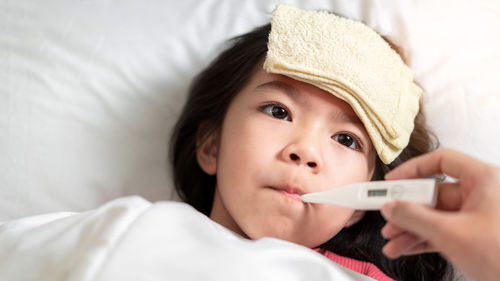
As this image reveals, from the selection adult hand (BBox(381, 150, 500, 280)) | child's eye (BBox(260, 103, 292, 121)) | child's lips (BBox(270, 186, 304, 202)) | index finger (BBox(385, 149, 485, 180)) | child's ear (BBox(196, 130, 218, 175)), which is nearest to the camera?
adult hand (BBox(381, 150, 500, 280))

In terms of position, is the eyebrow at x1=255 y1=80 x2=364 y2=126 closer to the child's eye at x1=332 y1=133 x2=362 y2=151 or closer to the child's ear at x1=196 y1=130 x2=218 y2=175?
the child's eye at x1=332 y1=133 x2=362 y2=151

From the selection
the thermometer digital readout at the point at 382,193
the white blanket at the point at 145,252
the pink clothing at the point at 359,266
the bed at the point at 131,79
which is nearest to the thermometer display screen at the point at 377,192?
the thermometer digital readout at the point at 382,193

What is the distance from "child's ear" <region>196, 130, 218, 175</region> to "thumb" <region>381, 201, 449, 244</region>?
588 mm

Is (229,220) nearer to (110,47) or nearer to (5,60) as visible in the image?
(110,47)

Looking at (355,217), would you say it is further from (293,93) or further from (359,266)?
(293,93)

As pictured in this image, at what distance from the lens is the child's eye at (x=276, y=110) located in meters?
1.14

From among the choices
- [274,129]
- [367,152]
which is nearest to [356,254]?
[367,152]

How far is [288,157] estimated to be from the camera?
41.2 inches

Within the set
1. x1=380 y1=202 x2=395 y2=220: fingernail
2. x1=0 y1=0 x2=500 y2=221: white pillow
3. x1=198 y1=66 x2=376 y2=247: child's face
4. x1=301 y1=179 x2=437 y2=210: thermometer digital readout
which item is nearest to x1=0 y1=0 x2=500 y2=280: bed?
x1=0 y1=0 x2=500 y2=221: white pillow

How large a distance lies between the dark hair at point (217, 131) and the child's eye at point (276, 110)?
0.43 feet

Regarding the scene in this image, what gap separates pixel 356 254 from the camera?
4.45 feet

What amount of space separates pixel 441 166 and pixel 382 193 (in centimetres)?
10

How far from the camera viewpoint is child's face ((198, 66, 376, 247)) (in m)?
1.05

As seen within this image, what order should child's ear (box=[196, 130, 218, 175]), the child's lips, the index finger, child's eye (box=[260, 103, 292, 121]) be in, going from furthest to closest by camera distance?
child's ear (box=[196, 130, 218, 175]), child's eye (box=[260, 103, 292, 121]), the child's lips, the index finger
